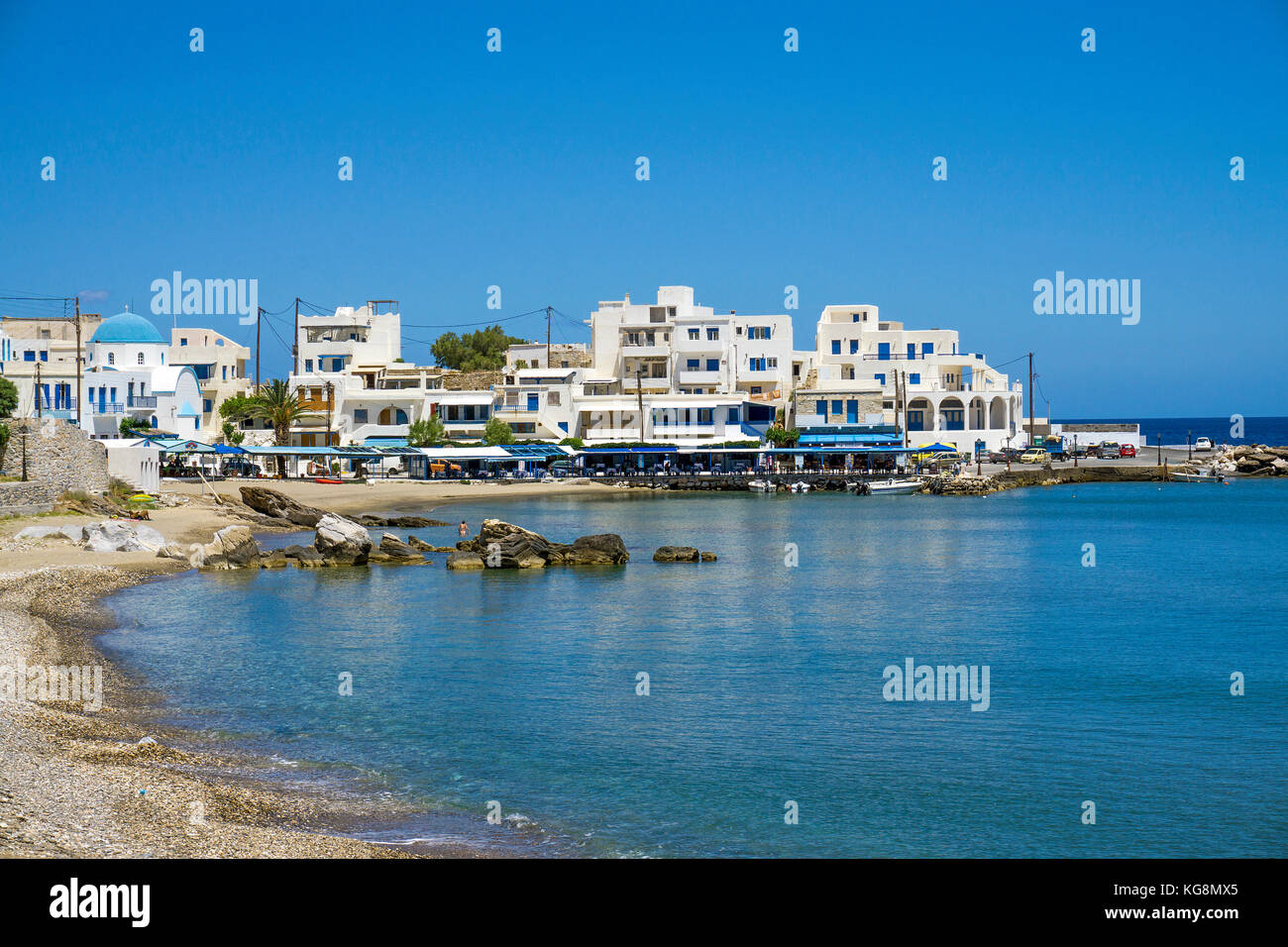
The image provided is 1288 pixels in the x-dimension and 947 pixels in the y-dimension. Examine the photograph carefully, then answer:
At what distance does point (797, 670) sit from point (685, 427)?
68.6m

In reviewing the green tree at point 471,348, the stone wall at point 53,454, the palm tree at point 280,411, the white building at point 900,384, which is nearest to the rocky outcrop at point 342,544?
the stone wall at point 53,454

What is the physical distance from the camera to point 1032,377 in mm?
116125

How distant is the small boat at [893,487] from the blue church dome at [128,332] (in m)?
53.5

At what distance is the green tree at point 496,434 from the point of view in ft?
291

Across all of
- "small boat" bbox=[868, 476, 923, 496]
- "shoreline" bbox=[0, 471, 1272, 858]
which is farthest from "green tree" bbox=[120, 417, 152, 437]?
"shoreline" bbox=[0, 471, 1272, 858]

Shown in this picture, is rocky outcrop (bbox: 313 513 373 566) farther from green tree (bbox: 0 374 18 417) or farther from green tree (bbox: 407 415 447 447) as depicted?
green tree (bbox: 407 415 447 447)

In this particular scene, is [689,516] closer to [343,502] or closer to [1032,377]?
[343,502]

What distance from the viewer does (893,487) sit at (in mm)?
81875

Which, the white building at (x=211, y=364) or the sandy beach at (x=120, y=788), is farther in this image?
the white building at (x=211, y=364)

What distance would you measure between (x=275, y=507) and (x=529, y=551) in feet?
71.1

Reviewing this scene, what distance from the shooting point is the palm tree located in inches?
3337

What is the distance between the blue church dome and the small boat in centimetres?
5347

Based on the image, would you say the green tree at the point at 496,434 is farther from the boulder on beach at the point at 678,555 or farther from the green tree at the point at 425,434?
the boulder on beach at the point at 678,555
